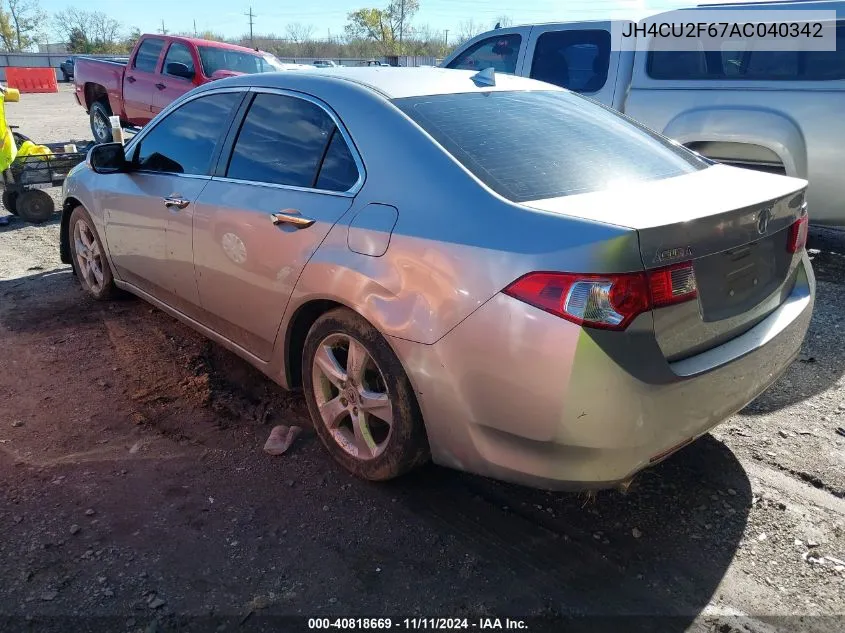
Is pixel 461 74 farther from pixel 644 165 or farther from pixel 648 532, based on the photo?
pixel 648 532

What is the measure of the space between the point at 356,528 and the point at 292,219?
1327 millimetres

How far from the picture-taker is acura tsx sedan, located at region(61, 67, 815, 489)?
214 centimetres

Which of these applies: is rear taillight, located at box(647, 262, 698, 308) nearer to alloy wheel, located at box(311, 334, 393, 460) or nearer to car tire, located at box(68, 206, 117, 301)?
alloy wheel, located at box(311, 334, 393, 460)

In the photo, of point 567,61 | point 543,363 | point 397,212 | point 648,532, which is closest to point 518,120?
point 397,212

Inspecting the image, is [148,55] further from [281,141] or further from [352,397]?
[352,397]

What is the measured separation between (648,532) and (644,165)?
1.53m

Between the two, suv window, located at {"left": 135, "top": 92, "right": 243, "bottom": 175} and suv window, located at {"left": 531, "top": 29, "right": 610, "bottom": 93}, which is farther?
suv window, located at {"left": 531, "top": 29, "right": 610, "bottom": 93}

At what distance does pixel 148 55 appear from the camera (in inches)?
449

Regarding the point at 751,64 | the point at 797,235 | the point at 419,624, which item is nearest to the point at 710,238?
the point at 797,235

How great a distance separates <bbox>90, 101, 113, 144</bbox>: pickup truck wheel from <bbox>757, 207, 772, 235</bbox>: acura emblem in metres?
12.2

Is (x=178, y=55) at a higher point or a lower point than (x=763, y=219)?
higher

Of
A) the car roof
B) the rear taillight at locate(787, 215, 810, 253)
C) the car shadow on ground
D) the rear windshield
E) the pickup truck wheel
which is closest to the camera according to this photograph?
the rear windshield

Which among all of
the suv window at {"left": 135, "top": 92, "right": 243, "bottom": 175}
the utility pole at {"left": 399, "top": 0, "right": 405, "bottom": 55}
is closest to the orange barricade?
the suv window at {"left": 135, "top": 92, "right": 243, "bottom": 175}

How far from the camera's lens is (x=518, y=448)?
2.30 metres
